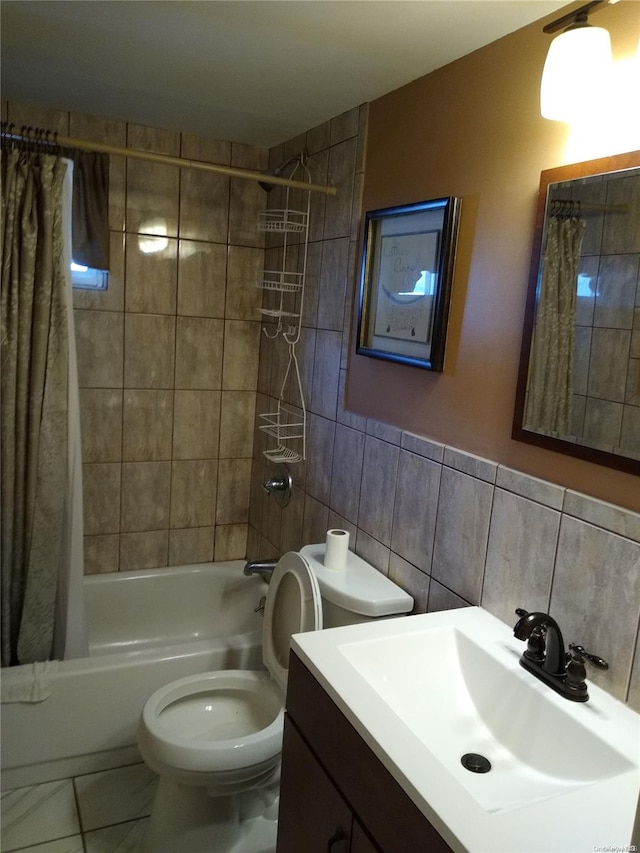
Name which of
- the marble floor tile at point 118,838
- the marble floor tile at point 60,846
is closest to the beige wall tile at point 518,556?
the marble floor tile at point 118,838

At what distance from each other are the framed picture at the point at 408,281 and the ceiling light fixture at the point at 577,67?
1.44ft

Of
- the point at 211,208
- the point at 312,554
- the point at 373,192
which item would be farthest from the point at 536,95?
the point at 211,208

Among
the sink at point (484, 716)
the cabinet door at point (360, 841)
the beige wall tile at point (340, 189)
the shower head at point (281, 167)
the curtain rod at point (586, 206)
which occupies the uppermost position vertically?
the shower head at point (281, 167)

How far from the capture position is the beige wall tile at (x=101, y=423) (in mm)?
2801

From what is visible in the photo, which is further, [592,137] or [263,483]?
[263,483]

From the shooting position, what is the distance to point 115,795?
6.91 ft

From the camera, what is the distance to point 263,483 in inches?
118

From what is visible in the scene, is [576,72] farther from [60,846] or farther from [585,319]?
[60,846]

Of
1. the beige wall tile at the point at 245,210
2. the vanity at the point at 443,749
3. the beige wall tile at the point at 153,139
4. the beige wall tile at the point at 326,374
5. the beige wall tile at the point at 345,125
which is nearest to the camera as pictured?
the vanity at the point at 443,749

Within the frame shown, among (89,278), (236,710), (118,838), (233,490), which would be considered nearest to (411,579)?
(236,710)

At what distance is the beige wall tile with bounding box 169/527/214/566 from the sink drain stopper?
2.05 metres

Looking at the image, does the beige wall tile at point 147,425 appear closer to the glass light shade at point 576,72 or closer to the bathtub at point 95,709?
the bathtub at point 95,709

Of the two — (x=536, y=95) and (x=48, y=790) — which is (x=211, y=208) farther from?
(x=48, y=790)

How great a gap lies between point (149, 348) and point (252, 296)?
0.54 metres
